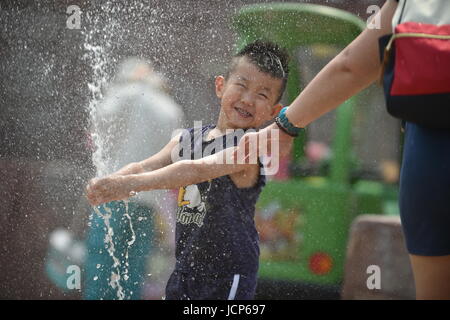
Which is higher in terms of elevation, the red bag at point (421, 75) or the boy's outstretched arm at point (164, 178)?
A: the red bag at point (421, 75)

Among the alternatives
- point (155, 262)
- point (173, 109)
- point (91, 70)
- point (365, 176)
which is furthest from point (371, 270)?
point (91, 70)

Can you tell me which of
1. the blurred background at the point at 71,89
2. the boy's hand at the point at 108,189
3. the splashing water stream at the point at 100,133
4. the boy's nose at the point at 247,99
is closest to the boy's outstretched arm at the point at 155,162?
the boy's nose at the point at 247,99

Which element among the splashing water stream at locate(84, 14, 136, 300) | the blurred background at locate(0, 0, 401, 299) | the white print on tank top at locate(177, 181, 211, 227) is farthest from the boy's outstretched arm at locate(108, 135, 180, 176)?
the blurred background at locate(0, 0, 401, 299)

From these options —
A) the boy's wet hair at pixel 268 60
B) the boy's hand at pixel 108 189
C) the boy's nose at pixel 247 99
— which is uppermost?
the boy's wet hair at pixel 268 60

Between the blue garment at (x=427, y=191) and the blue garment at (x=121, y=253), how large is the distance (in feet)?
7.04

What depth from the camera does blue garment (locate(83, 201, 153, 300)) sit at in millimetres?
3322

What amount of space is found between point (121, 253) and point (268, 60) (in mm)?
1484

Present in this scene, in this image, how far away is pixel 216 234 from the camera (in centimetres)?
223

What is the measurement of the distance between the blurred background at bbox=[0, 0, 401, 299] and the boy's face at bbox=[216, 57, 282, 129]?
1.28m

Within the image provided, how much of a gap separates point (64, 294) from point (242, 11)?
188 centimetres

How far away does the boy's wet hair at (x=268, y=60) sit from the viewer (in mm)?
2430

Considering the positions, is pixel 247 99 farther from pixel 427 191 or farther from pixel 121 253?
pixel 121 253

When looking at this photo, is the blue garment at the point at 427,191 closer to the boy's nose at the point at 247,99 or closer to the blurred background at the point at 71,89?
the boy's nose at the point at 247,99

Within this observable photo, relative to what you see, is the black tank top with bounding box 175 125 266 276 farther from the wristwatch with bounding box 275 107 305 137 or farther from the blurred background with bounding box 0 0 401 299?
the blurred background with bounding box 0 0 401 299
